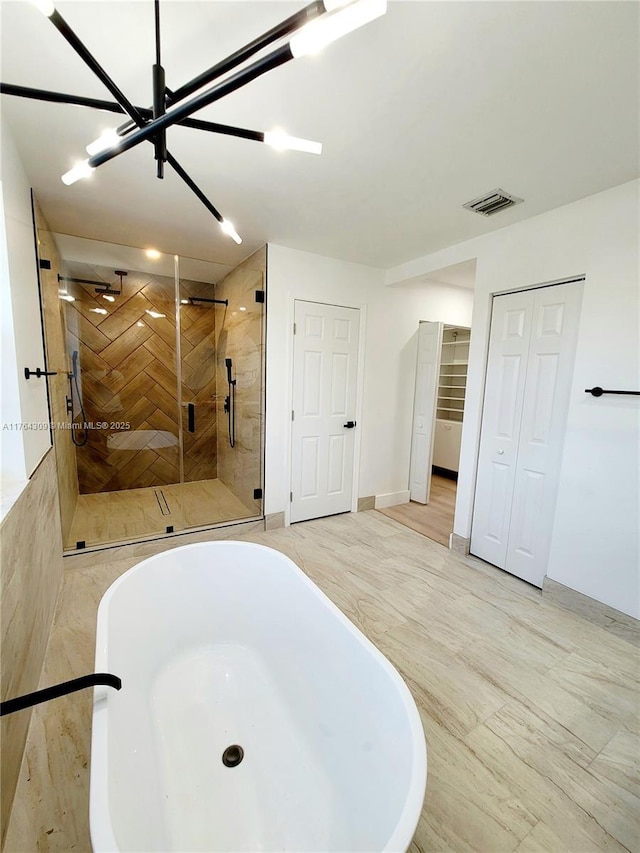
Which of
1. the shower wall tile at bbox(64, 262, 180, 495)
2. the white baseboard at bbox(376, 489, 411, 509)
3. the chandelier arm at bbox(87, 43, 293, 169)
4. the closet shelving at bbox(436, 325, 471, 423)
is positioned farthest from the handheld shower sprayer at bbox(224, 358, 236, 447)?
the closet shelving at bbox(436, 325, 471, 423)

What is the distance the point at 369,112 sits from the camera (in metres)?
1.51

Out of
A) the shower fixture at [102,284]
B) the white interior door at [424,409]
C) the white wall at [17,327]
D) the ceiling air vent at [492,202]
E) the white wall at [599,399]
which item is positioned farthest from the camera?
the white interior door at [424,409]

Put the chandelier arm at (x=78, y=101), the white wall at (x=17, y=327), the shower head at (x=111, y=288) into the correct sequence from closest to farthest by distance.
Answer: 1. the chandelier arm at (x=78, y=101)
2. the white wall at (x=17, y=327)
3. the shower head at (x=111, y=288)

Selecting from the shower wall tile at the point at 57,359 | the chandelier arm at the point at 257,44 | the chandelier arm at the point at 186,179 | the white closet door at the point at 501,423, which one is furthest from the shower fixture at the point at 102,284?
the white closet door at the point at 501,423

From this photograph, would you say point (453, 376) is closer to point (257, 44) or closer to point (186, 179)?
point (186, 179)

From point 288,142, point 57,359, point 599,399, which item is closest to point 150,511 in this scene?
point 57,359

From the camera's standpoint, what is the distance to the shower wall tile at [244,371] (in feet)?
10.9

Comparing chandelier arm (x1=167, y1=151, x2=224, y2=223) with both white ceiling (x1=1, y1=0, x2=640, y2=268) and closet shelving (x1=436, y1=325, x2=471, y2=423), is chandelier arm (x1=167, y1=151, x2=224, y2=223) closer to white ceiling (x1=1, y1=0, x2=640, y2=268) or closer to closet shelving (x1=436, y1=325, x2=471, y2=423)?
white ceiling (x1=1, y1=0, x2=640, y2=268)

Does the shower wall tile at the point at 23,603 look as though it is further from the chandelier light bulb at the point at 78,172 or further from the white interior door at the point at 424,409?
the white interior door at the point at 424,409

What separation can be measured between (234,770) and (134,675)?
1.76 feet

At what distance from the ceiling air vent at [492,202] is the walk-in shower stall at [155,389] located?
1721 millimetres

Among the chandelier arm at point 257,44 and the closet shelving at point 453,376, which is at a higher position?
the chandelier arm at point 257,44

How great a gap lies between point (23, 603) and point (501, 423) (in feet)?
9.93

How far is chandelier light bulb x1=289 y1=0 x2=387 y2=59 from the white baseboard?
3651 millimetres
